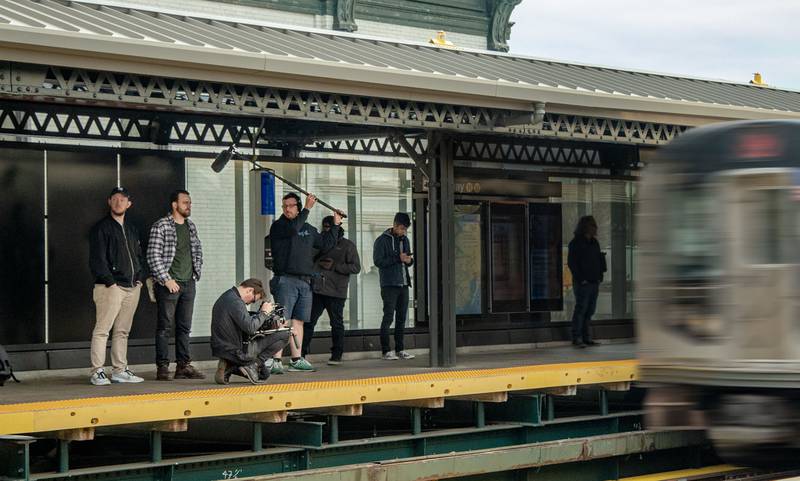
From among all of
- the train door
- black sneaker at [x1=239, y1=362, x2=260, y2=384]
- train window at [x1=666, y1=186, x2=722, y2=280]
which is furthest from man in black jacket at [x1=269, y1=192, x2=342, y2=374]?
the train door

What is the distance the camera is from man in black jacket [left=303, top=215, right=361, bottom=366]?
16.4m

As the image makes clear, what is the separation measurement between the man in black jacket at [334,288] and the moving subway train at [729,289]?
18.6 feet

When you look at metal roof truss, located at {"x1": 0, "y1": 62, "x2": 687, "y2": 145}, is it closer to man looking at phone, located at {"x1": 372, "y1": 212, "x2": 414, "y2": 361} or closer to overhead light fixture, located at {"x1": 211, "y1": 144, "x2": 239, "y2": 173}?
overhead light fixture, located at {"x1": 211, "y1": 144, "x2": 239, "y2": 173}

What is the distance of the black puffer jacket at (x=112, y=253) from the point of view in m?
13.7

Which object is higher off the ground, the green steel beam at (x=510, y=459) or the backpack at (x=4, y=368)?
the backpack at (x=4, y=368)

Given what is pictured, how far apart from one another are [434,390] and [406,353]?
13.3 feet

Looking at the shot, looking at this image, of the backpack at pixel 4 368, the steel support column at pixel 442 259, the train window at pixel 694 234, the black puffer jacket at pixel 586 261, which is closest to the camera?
the train window at pixel 694 234

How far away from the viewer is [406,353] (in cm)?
1745

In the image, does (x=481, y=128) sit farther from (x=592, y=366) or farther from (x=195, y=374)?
(x=195, y=374)

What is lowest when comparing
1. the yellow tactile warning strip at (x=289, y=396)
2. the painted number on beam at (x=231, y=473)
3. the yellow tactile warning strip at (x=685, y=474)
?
the yellow tactile warning strip at (x=685, y=474)

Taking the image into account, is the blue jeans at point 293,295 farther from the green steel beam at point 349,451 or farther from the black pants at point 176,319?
the green steel beam at point 349,451

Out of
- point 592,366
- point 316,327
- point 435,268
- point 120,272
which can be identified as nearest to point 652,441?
point 592,366

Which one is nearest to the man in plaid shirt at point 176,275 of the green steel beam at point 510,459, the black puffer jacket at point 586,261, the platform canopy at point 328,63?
the platform canopy at point 328,63

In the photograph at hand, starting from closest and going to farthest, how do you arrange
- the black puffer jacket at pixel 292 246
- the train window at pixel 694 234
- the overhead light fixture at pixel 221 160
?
the train window at pixel 694 234 → the black puffer jacket at pixel 292 246 → the overhead light fixture at pixel 221 160
